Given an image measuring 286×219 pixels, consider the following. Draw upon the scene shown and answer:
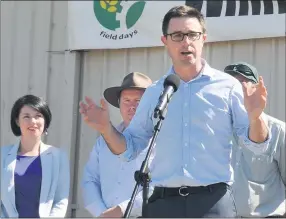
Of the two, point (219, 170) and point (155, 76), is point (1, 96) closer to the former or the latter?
point (155, 76)

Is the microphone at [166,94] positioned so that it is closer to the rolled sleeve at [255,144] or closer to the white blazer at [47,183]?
the rolled sleeve at [255,144]

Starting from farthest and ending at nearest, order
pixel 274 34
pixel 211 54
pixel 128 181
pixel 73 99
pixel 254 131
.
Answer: pixel 73 99 → pixel 211 54 → pixel 274 34 → pixel 128 181 → pixel 254 131

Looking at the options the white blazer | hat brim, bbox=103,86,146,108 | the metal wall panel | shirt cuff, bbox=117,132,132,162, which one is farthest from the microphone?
the metal wall panel

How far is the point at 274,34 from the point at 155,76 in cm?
115

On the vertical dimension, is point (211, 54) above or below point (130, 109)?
above

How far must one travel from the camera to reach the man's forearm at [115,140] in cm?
303

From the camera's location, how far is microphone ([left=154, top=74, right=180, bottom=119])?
2725mm

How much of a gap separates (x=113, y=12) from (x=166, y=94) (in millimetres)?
3206

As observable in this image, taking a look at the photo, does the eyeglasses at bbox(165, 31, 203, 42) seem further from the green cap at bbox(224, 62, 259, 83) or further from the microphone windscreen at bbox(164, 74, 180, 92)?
the green cap at bbox(224, 62, 259, 83)

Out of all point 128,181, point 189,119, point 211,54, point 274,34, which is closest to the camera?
point 189,119

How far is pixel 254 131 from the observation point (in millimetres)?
2898

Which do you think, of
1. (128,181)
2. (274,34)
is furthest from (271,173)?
(274,34)

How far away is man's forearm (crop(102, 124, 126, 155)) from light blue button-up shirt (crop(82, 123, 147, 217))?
39.1 inches

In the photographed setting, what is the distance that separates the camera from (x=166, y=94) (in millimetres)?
2807
